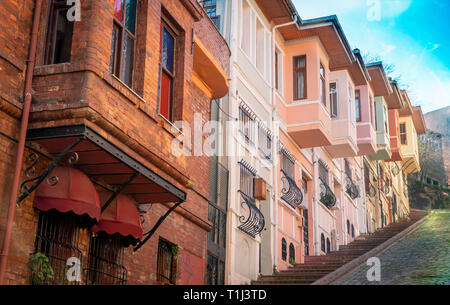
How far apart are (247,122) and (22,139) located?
10.5 m

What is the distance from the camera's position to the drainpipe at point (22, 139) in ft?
28.5

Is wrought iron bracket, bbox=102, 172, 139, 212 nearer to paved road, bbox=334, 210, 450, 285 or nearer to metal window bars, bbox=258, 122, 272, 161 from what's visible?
paved road, bbox=334, 210, 450, 285

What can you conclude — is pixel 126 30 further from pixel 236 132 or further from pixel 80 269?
pixel 236 132

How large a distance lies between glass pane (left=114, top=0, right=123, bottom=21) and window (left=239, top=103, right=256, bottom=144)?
7763mm

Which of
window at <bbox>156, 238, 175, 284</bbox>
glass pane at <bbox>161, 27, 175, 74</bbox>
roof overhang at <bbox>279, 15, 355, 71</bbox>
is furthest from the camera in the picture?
roof overhang at <bbox>279, 15, 355, 71</bbox>

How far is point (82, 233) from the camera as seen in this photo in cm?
1088

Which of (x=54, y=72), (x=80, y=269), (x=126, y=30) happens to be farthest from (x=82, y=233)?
(x=126, y=30)

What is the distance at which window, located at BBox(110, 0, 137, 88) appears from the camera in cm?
1083

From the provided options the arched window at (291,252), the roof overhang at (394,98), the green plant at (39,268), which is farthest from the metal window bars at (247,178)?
the roof overhang at (394,98)

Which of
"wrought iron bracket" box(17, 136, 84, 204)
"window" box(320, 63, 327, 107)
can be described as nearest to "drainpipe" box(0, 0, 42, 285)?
"wrought iron bracket" box(17, 136, 84, 204)

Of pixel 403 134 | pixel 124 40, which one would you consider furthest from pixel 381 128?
pixel 124 40

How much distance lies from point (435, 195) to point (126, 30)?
53774 mm

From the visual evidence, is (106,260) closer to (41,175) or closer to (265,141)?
(41,175)

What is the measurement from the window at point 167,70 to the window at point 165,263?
290 centimetres
